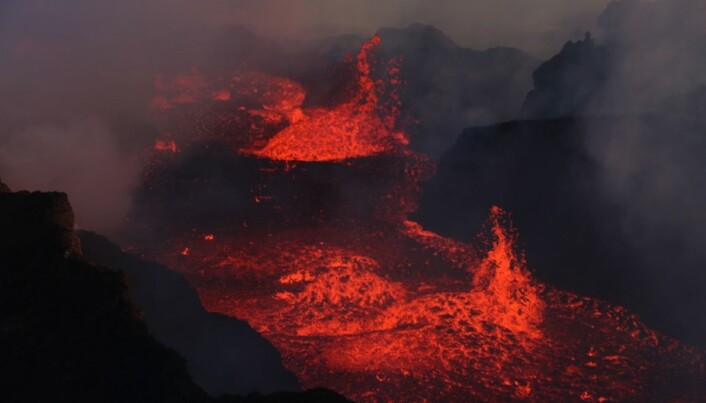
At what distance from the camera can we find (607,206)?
2442 centimetres

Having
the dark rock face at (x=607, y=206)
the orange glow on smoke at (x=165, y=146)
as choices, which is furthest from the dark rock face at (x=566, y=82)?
the orange glow on smoke at (x=165, y=146)

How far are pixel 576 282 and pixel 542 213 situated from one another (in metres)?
5.23

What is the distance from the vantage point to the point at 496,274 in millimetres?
23266

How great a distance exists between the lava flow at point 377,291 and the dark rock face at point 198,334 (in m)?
0.80

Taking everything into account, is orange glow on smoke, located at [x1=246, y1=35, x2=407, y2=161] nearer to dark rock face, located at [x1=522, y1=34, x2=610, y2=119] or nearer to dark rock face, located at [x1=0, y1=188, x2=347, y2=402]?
dark rock face, located at [x1=522, y1=34, x2=610, y2=119]

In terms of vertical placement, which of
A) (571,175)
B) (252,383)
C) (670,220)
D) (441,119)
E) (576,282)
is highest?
(441,119)

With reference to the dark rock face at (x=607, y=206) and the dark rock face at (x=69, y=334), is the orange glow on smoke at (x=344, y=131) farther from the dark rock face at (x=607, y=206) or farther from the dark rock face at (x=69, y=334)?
the dark rock face at (x=69, y=334)

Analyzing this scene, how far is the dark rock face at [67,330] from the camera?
6.95 m

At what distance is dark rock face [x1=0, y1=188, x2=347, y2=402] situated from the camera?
22.8ft

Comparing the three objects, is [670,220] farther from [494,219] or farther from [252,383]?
[252,383]

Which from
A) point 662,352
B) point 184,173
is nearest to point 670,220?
point 662,352

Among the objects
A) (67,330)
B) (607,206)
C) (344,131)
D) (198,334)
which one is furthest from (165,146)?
(67,330)

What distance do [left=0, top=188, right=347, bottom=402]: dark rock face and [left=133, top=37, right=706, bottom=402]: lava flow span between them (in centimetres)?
819

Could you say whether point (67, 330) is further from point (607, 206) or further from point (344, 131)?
point (344, 131)
